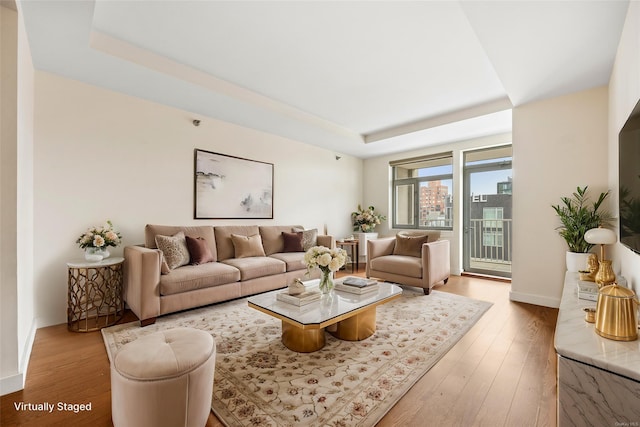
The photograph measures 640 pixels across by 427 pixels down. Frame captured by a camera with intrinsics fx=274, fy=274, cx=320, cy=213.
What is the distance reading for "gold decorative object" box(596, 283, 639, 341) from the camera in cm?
116

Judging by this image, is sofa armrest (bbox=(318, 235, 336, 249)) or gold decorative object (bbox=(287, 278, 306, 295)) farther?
sofa armrest (bbox=(318, 235, 336, 249))

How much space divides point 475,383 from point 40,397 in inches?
106

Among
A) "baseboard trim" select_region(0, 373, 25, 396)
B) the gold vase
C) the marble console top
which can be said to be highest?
the gold vase

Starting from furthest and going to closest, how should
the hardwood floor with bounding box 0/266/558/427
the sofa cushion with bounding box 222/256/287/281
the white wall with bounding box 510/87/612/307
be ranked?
the sofa cushion with bounding box 222/256/287/281, the white wall with bounding box 510/87/612/307, the hardwood floor with bounding box 0/266/558/427

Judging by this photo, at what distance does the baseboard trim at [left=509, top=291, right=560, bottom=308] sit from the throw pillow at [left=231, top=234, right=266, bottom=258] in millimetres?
3410

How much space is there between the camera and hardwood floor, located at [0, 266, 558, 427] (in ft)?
4.85

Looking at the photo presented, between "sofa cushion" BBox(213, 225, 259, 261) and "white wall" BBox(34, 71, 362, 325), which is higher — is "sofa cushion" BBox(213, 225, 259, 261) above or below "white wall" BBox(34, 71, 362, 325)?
below

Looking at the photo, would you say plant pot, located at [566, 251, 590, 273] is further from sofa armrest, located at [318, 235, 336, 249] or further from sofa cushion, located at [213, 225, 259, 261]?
sofa cushion, located at [213, 225, 259, 261]

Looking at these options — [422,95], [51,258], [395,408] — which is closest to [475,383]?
[395,408]

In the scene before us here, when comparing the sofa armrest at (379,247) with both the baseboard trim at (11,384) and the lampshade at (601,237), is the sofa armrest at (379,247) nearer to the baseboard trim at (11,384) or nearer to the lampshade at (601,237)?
the lampshade at (601,237)

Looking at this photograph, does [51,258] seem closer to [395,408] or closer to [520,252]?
[395,408]

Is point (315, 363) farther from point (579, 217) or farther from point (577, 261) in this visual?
point (579, 217)

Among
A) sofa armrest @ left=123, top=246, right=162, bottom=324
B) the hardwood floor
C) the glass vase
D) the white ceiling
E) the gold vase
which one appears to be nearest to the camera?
the hardwood floor

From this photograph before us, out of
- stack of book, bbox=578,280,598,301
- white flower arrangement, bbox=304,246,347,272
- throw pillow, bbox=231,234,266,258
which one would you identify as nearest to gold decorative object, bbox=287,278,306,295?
white flower arrangement, bbox=304,246,347,272
